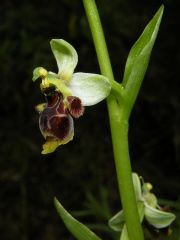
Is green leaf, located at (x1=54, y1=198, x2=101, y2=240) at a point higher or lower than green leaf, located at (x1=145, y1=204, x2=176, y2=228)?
higher

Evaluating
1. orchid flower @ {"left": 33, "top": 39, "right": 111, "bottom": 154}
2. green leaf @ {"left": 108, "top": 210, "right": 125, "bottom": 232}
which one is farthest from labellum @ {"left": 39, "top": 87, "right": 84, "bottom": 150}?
green leaf @ {"left": 108, "top": 210, "right": 125, "bottom": 232}

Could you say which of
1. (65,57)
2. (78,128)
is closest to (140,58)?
(65,57)

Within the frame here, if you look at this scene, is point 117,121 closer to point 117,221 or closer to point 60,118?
point 60,118

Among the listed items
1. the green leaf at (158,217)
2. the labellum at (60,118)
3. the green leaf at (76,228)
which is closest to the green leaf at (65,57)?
the labellum at (60,118)

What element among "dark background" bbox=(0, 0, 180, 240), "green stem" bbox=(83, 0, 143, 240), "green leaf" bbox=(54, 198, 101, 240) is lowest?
"dark background" bbox=(0, 0, 180, 240)

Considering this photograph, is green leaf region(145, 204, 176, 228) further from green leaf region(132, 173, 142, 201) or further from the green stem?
the green stem

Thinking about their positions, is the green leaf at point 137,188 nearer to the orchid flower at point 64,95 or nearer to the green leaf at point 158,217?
the green leaf at point 158,217

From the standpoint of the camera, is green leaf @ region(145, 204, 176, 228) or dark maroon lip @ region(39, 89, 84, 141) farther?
green leaf @ region(145, 204, 176, 228)
